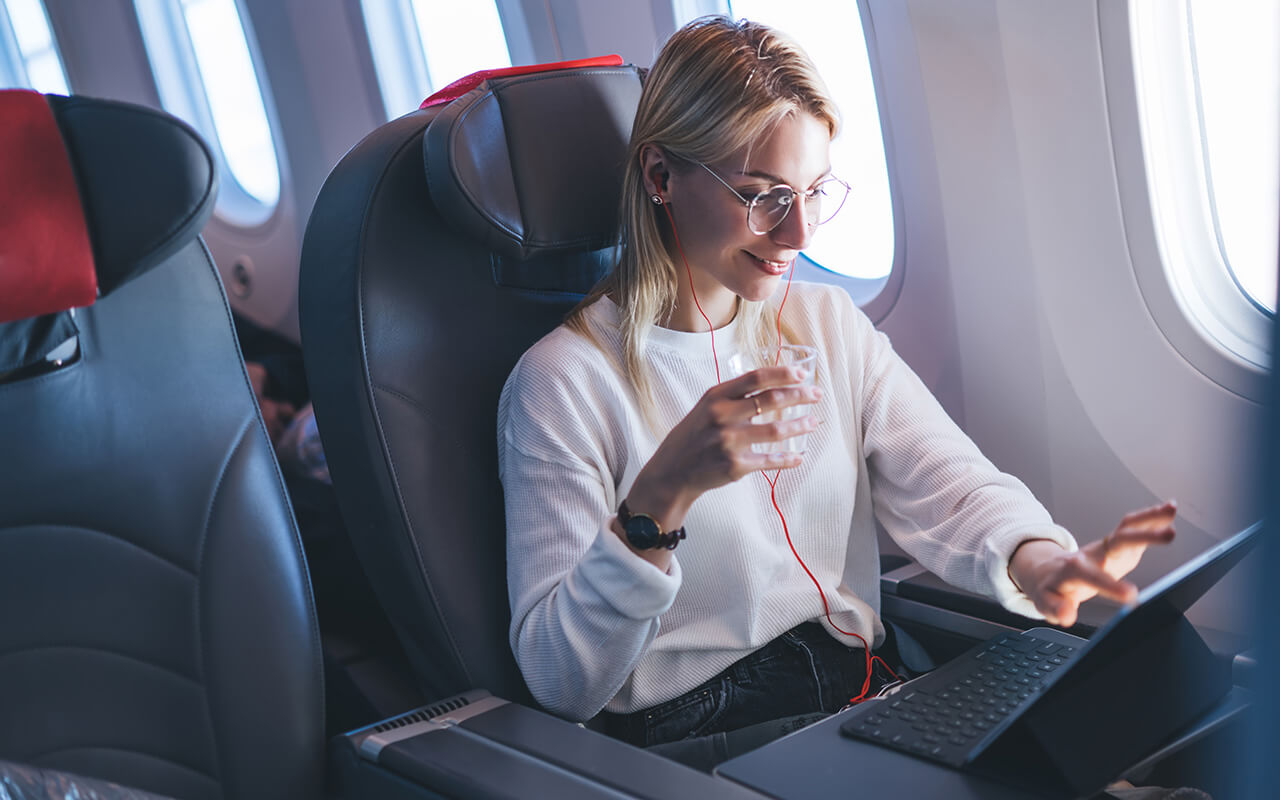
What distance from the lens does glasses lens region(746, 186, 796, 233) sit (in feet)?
4.30

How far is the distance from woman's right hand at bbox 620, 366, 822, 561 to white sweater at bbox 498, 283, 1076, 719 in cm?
11

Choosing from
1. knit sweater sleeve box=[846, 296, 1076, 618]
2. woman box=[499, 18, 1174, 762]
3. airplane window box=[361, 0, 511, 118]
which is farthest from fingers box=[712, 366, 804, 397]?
airplane window box=[361, 0, 511, 118]

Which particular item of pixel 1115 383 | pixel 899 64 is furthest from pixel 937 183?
pixel 1115 383

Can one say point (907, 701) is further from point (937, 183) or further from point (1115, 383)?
point (937, 183)

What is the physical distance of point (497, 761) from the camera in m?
1.04

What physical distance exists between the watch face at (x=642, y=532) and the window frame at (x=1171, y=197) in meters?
0.89

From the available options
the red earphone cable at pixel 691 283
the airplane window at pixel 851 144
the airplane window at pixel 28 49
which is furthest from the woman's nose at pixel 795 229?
the airplane window at pixel 28 49

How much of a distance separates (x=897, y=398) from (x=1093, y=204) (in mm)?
412

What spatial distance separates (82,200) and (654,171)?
2.24 feet

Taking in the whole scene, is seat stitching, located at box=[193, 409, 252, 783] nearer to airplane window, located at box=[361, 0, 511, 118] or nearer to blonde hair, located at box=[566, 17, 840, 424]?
blonde hair, located at box=[566, 17, 840, 424]

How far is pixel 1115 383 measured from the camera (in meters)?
1.59

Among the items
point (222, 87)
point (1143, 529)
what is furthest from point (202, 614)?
point (222, 87)

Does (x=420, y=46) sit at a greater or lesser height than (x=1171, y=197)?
greater

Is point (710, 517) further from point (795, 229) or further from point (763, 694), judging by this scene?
point (795, 229)
